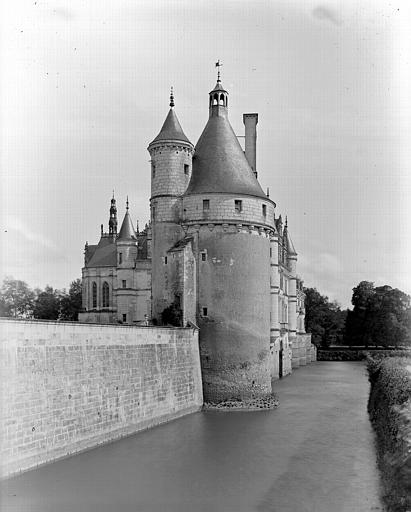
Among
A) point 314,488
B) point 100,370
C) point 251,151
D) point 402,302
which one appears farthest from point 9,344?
point 402,302

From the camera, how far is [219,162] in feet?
102

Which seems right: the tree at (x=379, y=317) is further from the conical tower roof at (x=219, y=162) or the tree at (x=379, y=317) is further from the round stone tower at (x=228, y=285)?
the conical tower roof at (x=219, y=162)

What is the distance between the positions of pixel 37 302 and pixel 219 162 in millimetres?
51350

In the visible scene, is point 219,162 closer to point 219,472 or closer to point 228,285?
point 228,285

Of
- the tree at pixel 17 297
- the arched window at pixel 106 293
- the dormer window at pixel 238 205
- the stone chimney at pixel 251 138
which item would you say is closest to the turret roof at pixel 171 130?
the dormer window at pixel 238 205

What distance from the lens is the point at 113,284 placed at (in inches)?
2395

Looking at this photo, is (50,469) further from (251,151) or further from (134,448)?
(251,151)

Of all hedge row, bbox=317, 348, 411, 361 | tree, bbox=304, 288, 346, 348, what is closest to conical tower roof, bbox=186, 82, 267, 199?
hedge row, bbox=317, 348, 411, 361

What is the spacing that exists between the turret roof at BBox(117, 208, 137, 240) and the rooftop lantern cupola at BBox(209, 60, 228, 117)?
2408 centimetres

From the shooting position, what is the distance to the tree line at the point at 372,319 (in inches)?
3223

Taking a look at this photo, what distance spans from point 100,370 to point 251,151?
67.9 feet

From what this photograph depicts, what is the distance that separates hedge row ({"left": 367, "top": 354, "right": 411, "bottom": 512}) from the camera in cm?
1390

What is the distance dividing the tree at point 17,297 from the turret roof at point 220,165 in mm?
44698

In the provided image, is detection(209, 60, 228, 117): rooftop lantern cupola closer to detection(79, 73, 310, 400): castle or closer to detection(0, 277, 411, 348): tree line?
detection(79, 73, 310, 400): castle
